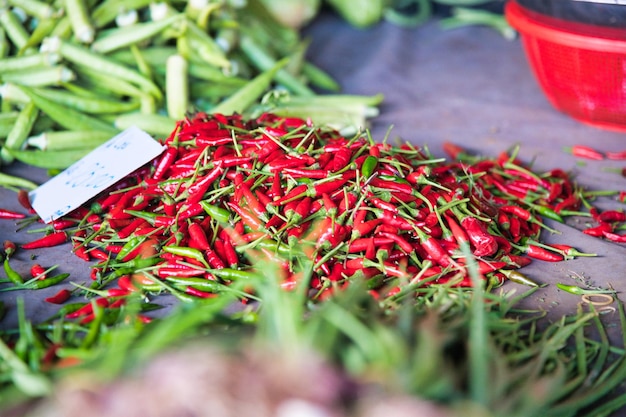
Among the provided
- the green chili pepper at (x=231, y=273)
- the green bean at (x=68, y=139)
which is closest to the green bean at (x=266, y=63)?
the green bean at (x=68, y=139)

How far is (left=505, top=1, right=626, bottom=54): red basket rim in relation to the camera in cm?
290

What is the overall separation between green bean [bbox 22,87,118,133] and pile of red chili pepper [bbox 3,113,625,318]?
0.71 metres

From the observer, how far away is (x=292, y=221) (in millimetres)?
2078

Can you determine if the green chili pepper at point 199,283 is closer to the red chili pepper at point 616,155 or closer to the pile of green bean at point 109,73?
the pile of green bean at point 109,73

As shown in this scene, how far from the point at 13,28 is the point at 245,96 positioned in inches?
48.8

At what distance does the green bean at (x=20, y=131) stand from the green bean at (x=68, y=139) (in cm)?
4

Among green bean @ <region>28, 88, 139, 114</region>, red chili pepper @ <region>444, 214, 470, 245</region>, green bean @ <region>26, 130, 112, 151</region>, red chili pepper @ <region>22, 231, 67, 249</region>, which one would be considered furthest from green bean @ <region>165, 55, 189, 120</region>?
red chili pepper @ <region>444, 214, 470, 245</region>

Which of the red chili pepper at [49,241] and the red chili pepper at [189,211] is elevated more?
the red chili pepper at [189,211]

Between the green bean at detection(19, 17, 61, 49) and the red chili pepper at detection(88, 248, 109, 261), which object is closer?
the red chili pepper at detection(88, 248, 109, 261)

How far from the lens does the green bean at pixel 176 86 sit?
129 inches

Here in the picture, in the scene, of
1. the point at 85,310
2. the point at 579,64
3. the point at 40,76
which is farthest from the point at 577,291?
the point at 40,76

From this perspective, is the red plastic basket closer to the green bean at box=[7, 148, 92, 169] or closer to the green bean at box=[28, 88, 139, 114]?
the green bean at box=[28, 88, 139, 114]

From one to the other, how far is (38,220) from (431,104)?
2272 mm

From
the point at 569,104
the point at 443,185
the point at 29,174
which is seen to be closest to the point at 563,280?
the point at 443,185
